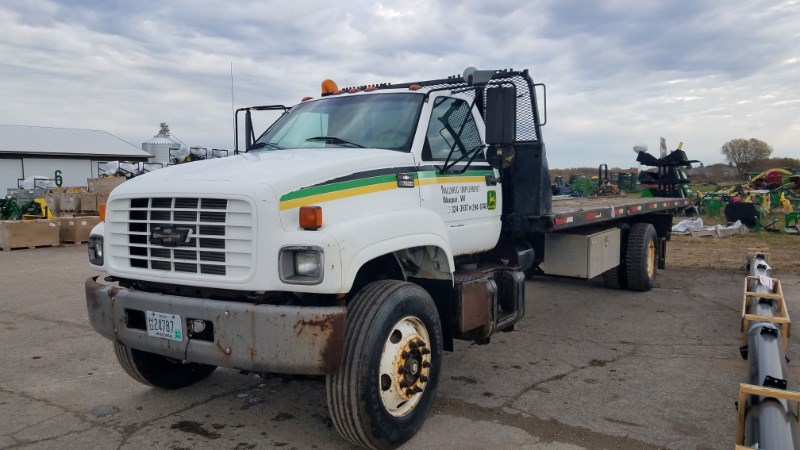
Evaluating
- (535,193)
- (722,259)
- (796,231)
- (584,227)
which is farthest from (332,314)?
(796,231)

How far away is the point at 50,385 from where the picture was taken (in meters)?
5.13

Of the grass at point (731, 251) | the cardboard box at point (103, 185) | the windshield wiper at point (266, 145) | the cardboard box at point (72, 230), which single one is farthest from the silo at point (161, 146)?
the windshield wiper at point (266, 145)

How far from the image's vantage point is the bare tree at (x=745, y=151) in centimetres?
6300

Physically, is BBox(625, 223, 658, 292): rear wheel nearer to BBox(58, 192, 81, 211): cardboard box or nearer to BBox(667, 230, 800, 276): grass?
BBox(667, 230, 800, 276): grass

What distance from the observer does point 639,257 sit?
8.87 m

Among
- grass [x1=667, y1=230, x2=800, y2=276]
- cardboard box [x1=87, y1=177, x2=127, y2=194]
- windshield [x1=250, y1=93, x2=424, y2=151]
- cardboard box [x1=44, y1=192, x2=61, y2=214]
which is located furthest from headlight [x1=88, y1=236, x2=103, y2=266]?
cardboard box [x1=87, y1=177, x2=127, y2=194]

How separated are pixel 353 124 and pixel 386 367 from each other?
2.05 m

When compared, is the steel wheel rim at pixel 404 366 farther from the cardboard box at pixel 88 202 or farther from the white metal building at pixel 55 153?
the white metal building at pixel 55 153

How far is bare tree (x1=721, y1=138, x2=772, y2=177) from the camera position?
63.0 m

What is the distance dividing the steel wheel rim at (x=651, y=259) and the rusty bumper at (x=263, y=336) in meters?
6.92

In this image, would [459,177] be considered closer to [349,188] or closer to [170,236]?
[349,188]

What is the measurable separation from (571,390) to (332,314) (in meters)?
2.48

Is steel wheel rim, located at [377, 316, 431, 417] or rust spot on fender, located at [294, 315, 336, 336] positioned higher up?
rust spot on fender, located at [294, 315, 336, 336]

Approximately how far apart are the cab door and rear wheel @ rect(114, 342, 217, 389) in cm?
225
